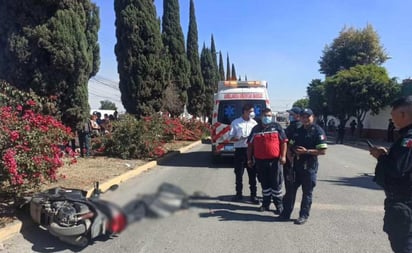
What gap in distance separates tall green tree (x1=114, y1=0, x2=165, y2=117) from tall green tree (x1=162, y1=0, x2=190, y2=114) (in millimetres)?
9968

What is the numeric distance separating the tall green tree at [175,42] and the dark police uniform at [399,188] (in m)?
28.6

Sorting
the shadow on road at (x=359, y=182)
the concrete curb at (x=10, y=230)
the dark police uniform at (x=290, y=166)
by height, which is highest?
the dark police uniform at (x=290, y=166)

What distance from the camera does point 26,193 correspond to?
6984mm

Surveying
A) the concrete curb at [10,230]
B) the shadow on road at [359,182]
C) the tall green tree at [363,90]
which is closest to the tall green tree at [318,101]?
the tall green tree at [363,90]

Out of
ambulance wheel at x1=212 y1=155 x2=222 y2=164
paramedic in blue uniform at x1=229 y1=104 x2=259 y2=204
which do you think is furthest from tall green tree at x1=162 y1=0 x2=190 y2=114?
paramedic in blue uniform at x1=229 y1=104 x2=259 y2=204

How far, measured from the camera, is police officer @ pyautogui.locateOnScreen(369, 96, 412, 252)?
3523mm

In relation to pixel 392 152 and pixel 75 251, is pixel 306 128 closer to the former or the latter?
pixel 392 152

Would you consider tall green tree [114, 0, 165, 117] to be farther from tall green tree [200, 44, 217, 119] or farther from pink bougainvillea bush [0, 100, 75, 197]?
tall green tree [200, 44, 217, 119]

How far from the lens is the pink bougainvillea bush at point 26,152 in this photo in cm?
625

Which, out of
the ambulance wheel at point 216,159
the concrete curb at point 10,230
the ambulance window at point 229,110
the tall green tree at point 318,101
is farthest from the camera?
the tall green tree at point 318,101

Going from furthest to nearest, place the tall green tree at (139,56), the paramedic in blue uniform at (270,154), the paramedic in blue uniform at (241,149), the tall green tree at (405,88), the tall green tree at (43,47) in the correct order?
1. the tall green tree at (405,88)
2. the tall green tree at (139,56)
3. the tall green tree at (43,47)
4. the paramedic in blue uniform at (241,149)
5. the paramedic in blue uniform at (270,154)

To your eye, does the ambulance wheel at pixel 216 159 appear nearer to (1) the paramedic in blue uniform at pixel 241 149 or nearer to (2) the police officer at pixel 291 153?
(1) the paramedic in blue uniform at pixel 241 149

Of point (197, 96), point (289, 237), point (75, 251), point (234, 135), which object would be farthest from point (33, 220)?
point (197, 96)

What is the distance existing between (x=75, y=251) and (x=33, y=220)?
1.03 m
